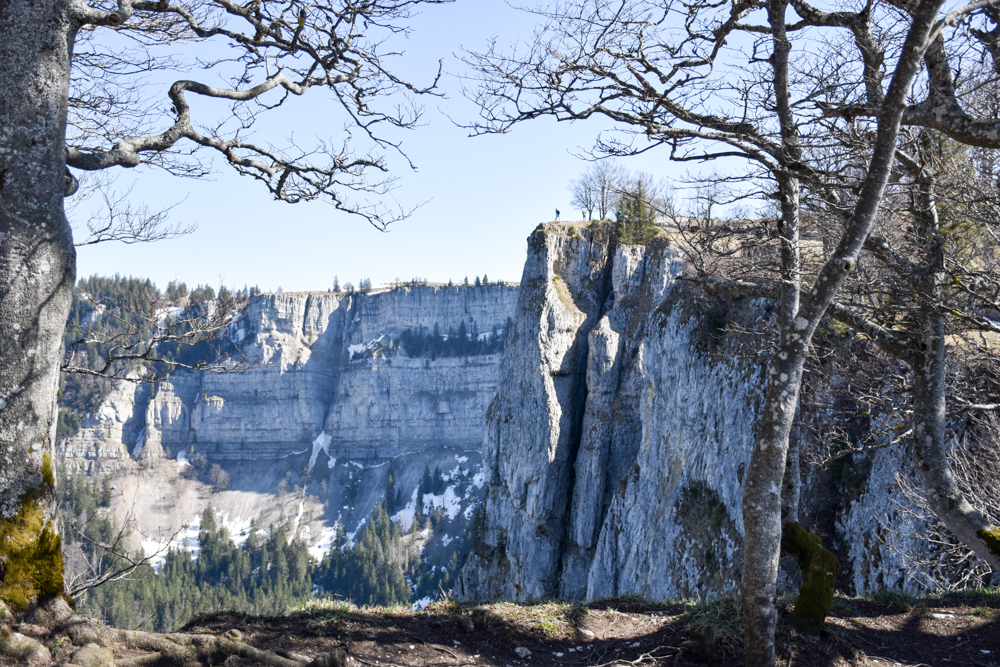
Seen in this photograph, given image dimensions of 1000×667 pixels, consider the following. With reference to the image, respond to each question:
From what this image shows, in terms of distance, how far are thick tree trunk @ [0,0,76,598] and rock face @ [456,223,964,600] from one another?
37.5 ft

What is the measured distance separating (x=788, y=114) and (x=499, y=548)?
30.6m

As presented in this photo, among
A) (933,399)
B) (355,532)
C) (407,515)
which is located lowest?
(355,532)

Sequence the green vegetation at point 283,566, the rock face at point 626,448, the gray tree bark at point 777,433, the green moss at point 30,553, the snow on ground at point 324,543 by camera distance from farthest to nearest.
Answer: the snow on ground at point 324,543, the green vegetation at point 283,566, the rock face at point 626,448, the gray tree bark at point 777,433, the green moss at point 30,553

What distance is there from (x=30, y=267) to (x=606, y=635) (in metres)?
5.21

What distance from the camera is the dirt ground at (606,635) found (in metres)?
4.73

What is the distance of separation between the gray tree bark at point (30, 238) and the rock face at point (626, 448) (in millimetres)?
11518

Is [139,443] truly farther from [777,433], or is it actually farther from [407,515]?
[777,433]

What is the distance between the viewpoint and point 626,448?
27.8m

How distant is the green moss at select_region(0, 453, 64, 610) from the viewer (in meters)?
3.62

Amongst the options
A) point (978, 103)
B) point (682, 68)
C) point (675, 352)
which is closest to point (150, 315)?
point (682, 68)

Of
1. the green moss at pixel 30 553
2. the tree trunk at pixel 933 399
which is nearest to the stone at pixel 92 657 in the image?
the green moss at pixel 30 553

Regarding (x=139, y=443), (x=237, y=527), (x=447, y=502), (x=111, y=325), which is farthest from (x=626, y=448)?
(x=139, y=443)

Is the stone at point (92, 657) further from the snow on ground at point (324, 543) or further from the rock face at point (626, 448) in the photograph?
the snow on ground at point (324, 543)

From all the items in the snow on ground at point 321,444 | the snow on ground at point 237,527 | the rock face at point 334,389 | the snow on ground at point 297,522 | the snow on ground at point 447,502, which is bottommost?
the snow on ground at point 237,527
